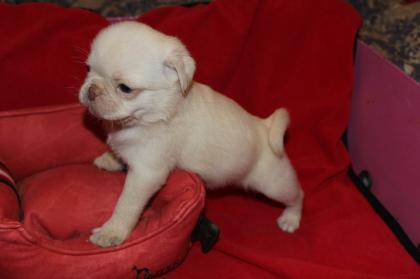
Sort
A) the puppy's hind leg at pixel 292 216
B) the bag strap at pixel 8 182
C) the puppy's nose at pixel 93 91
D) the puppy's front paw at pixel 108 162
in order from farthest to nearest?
the puppy's hind leg at pixel 292 216, the puppy's front paw at pixel 108 162, the bag strap at pixel 8 182, the puppy's nose at pixel 93 91

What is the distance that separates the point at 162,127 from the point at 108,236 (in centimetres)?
47

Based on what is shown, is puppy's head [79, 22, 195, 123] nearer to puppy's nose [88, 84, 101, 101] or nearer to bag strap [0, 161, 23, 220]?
puppy's nose [88, 84, 101, 101]

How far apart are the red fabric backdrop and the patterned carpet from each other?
12cm

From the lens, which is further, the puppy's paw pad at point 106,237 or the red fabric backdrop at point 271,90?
the red fabric backdrop at point 271,90

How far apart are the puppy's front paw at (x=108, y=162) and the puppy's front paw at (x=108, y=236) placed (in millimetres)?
413

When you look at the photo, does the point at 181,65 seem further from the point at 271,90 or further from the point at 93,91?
the point at 271,90

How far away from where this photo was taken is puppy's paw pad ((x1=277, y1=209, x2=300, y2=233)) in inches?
90.5

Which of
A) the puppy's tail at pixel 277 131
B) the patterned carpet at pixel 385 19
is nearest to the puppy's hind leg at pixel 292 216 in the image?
the puppy's tail at pixel 277 131

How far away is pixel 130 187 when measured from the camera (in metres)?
1.75

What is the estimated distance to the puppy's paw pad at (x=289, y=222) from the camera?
2.30 m

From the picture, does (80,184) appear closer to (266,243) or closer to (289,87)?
(266,243)

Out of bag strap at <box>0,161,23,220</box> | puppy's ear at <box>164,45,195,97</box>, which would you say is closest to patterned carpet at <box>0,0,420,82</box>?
puppy's ear at <box>164,45,195,97</box>

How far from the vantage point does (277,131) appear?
211 centimetres

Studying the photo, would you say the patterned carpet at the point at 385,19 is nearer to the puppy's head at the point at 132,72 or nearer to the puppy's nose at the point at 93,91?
the puppy's head at the point at 132,72
